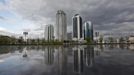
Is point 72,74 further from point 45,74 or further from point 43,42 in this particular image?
point 43,42

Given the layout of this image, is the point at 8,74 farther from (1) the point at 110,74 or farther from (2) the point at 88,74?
(1) the point at 110,74

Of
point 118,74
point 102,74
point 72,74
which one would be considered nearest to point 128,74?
point 118,74

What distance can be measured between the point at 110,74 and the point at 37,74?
6.21 meters

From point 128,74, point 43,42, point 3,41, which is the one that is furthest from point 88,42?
point 128,74

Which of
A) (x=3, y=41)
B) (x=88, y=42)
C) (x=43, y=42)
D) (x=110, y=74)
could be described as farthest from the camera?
(x=88, y=42)

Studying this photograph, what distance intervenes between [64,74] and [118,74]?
14.9 feet

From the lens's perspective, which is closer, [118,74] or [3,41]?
[118,74]

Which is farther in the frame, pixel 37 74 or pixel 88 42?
pixel 88 42

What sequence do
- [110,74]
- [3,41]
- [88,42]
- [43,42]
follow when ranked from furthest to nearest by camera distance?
[88,42] → [43,42] → [3,41] → [110,74]

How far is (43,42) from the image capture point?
149875mm

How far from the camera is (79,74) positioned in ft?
41.9

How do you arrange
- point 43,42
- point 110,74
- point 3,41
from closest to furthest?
point 110,74, point 3,41, point 43,42

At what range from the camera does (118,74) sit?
494 inches

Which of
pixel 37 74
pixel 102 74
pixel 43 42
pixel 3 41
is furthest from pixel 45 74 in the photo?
pixel 43 42
